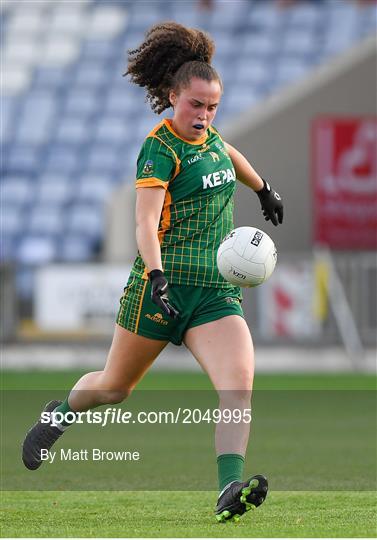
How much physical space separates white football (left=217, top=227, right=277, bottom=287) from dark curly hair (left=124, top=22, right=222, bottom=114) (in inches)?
31.9

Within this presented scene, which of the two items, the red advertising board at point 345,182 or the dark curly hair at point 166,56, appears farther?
the red advertising board at point 345,182

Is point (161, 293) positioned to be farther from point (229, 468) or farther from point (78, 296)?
point (78, 296)

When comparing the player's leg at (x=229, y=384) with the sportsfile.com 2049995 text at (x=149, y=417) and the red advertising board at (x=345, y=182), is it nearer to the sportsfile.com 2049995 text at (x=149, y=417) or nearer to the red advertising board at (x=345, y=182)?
the sportsfile.com 2049995 text at (x=149, y=417)

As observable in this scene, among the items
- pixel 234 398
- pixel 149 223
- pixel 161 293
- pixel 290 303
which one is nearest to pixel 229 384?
pixel 234 398

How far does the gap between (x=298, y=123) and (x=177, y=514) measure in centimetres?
1739

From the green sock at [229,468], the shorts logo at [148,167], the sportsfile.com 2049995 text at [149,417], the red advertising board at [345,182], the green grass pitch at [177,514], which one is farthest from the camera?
the red advertising board at [345,182]

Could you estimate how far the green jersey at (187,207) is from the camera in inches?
260

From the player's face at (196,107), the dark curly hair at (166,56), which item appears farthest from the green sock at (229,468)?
the dark curly hair at (166,56)

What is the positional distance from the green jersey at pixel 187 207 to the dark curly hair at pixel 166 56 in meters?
0.29

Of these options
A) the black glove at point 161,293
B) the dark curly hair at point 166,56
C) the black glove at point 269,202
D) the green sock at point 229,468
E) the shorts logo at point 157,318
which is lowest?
the green sock at point 229,468

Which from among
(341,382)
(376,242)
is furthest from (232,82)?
(341,382)

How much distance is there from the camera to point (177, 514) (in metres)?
6.75

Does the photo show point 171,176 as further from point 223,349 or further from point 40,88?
point 40,88

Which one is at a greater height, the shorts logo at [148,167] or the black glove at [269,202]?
the shorts logo at [148,167]
